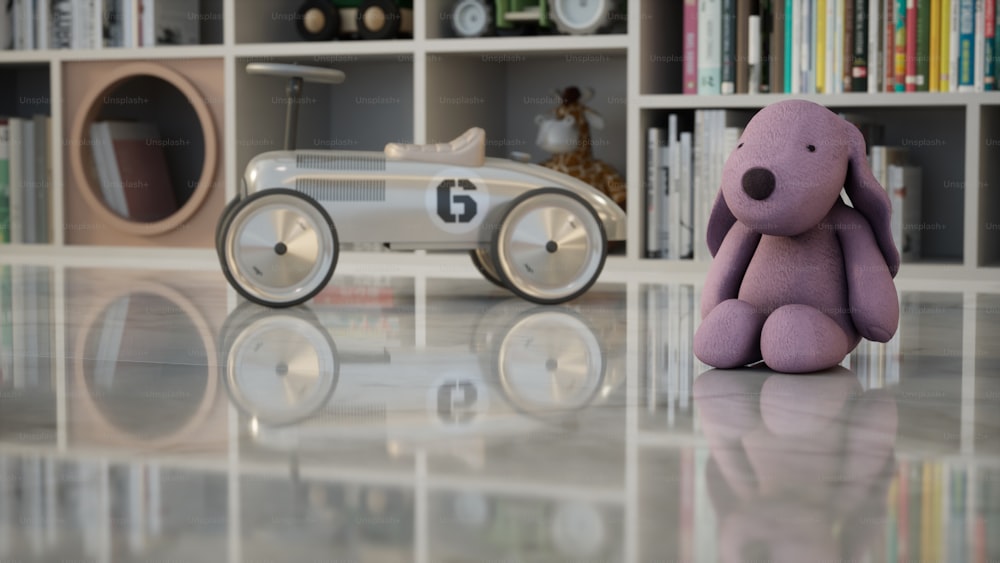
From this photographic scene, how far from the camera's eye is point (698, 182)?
96.7 inches

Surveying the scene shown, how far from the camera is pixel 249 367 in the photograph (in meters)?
1.33

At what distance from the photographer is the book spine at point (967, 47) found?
229 centimetres

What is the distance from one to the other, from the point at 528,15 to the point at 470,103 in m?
0.30

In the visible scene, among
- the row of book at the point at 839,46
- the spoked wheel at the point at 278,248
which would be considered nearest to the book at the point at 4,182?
the spoked wheel at the point at 278,248

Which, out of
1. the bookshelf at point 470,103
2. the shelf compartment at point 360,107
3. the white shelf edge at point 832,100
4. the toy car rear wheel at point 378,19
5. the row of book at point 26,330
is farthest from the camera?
the shelf compartment at point 360,107

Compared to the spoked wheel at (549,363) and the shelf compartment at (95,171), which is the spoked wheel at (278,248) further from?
the shelf compartment at (95,171)

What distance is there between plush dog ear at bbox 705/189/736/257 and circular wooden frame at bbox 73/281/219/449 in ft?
1.89

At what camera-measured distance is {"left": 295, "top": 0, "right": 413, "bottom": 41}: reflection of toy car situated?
2.64 metres

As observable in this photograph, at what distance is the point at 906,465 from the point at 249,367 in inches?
27.7

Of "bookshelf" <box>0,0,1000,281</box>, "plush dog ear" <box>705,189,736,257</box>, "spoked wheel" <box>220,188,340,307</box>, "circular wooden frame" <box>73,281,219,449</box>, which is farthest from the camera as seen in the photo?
"bookshelf" <box>0,0,1000,281</box>

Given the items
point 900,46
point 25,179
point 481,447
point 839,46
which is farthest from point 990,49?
point 25,179

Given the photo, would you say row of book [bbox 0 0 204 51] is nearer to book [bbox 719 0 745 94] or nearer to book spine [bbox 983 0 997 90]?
book [bbox 719 0 745 94]

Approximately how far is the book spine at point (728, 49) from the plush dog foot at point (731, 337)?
1.17 metres

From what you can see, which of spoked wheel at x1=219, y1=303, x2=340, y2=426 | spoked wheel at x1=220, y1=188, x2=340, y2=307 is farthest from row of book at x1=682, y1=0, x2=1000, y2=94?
spoked wheel at x1=219, y1=303, x2=340, y2=426
